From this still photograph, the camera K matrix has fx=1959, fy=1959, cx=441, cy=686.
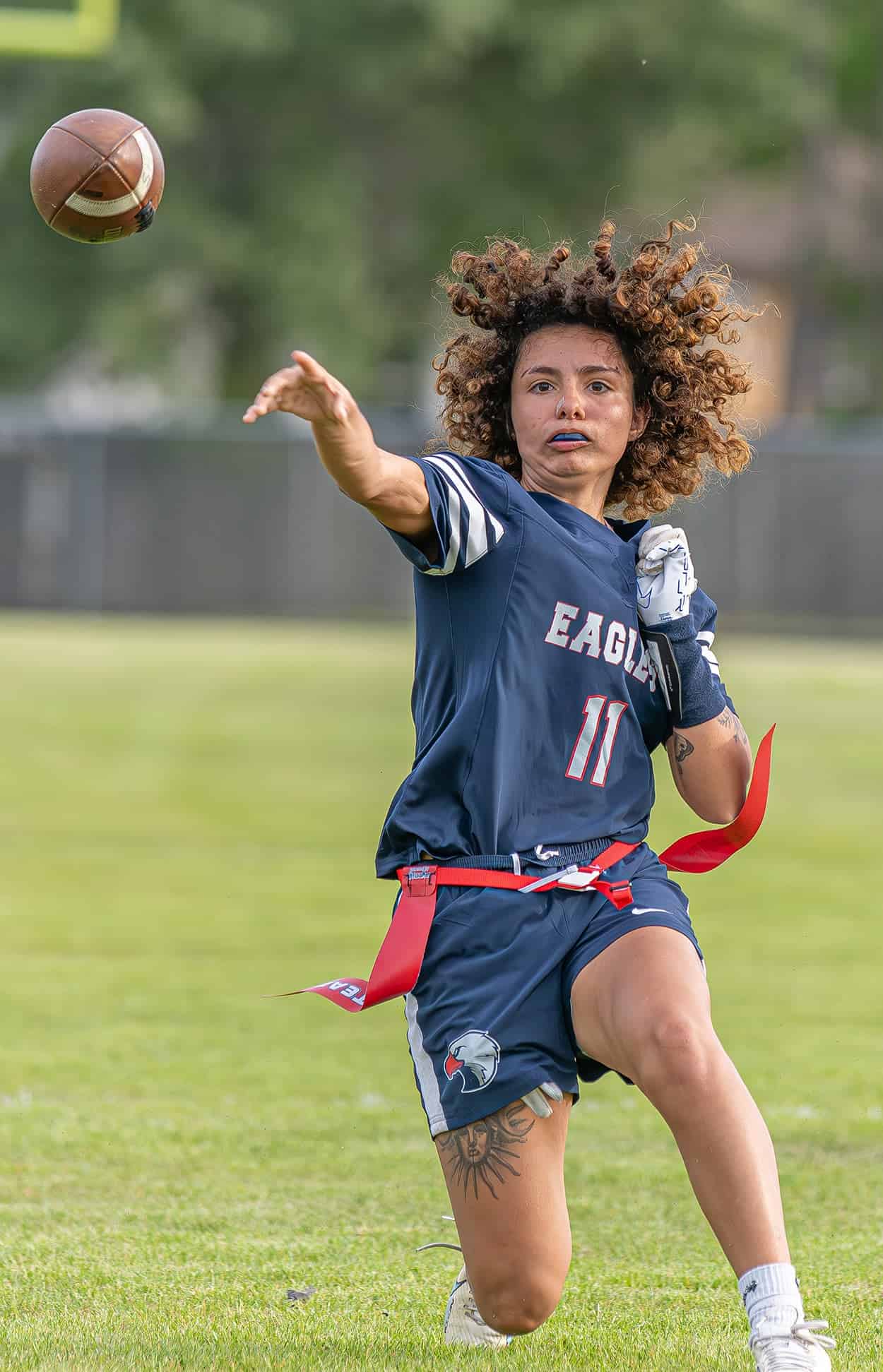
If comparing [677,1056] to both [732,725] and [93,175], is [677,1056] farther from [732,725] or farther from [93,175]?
[93,175]

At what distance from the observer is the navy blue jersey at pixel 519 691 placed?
145 inches

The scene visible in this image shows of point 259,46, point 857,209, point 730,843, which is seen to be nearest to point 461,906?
point 730,843

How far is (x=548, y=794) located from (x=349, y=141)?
29362 millimetres

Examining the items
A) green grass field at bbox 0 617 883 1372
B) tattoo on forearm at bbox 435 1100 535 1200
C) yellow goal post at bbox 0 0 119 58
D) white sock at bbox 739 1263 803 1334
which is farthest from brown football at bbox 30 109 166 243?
yellow goal post at bbox 0 0 119 58

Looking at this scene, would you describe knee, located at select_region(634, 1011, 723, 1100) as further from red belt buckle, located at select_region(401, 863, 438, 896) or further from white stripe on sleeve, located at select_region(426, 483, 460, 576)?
white stripe on sleeve, located at select_region(426, 483, 460, 576)

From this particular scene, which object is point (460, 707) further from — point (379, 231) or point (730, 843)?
point (379, 231)

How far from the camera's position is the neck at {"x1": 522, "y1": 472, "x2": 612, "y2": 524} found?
12.9ft

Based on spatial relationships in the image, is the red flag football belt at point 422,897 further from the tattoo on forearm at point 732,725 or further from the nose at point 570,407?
the nose at point 570,407

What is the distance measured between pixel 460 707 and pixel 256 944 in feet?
16.6

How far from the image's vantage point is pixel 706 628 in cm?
394

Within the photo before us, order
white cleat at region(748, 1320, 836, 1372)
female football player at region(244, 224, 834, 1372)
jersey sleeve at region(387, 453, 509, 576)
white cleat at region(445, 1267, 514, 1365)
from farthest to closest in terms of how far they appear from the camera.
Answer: white cleat at region(445, 1267, 514, 1365)
jersey sleeve at region(387, 453, 509, 576)
female football player at region(244, 224, 834, 1372)
white cleat at region(748, 1320, 836, 1372)

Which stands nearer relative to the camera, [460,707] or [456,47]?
[460,707]

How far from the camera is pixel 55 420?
27875mm

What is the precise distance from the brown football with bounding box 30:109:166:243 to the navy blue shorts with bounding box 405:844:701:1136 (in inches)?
70.7
